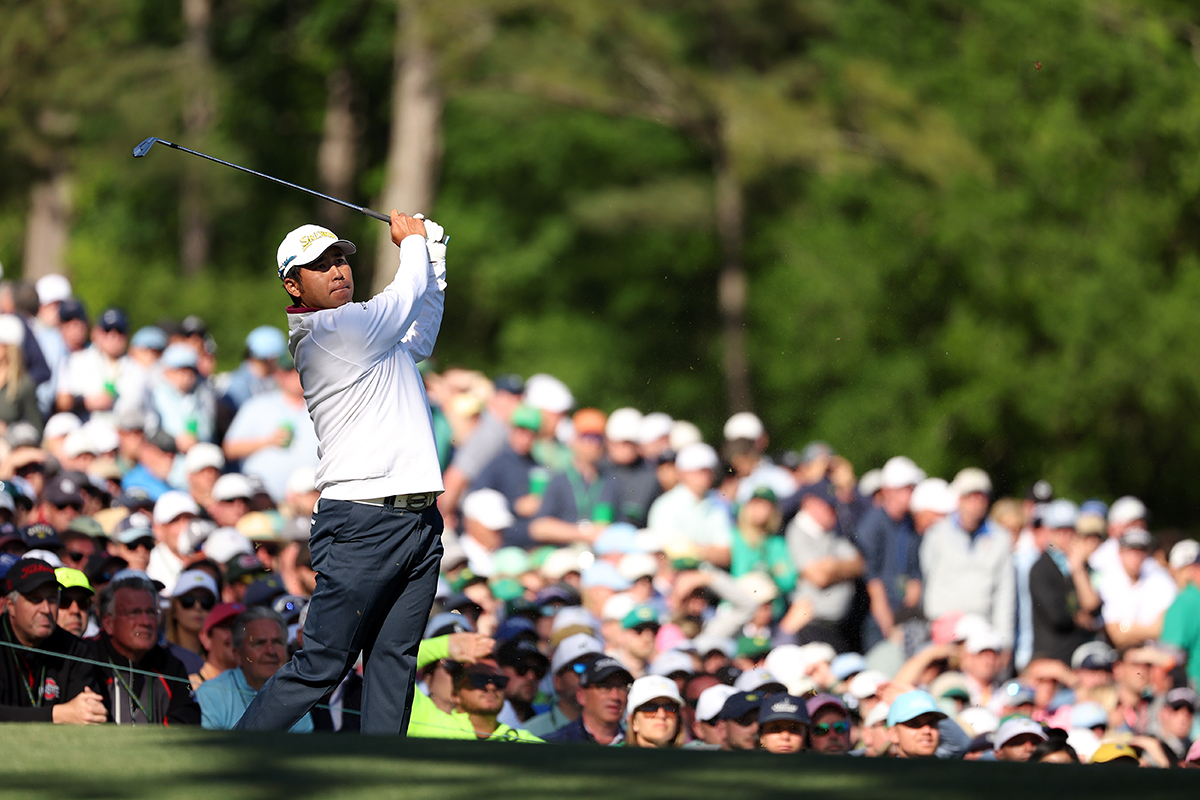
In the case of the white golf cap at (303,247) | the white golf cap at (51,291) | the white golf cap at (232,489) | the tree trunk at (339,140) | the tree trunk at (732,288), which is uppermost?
the tree trunk at (339,140)

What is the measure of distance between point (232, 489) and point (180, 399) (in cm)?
152

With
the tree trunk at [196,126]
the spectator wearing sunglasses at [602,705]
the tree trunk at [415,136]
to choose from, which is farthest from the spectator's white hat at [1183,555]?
the tree trunk at [196,126]

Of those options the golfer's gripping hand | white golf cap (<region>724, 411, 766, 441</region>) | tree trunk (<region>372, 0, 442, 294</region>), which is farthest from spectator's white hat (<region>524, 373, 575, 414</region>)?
tree trunk (<region>372, 0, 442, 294</region>)

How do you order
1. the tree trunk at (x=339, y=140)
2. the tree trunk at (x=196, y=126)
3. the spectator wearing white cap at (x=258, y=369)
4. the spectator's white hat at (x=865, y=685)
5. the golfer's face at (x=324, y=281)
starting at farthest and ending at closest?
the tree trunk at (x=339, y=140) → the tree trunk at (x=196, y=126) → the spectator wearing white cap at (x=258, y=369) → the spectator's white hat at (x=865, y=685) → the golfer's face at (x=324, y=281)

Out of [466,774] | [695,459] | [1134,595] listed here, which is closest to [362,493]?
[466,774]

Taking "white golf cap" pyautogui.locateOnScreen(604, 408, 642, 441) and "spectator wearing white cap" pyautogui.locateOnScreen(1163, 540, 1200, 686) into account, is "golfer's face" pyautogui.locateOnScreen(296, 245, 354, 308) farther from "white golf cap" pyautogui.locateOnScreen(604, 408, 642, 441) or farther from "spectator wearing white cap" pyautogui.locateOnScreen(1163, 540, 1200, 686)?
"spectator wearing white cap" pyautogui.locateOnScreen(1163, 540, 1200, 686)

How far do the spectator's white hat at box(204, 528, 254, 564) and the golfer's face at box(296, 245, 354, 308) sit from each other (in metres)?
2.50

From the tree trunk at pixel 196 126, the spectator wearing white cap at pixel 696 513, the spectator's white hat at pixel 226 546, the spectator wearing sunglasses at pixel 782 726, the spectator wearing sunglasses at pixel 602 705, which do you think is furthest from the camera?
the tree trunk at pixel 196 126

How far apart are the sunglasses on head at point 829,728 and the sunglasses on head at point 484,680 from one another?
1.27 m

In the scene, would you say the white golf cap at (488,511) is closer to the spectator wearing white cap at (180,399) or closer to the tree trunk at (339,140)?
the spectator wearing white cap at (180,399)

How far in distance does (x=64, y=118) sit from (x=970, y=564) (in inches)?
554

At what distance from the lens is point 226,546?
298 inches

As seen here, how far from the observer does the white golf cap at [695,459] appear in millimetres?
9922

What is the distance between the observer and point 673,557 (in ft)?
30.5
